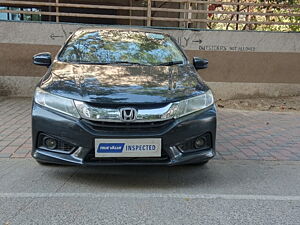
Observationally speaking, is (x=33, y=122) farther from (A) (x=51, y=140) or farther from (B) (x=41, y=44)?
(B) (x=41, y=44)

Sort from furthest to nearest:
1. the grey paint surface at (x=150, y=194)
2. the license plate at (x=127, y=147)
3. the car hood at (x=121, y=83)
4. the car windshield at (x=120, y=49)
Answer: the car windshield at (x=120, y=49), the car hood at (x=121, y=83), the license plate at (x=127, y=147), the grey paint surface at (x=150, y=194)

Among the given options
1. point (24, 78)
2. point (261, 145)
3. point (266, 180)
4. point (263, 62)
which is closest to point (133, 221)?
point (266, 180)

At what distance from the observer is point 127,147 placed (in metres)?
3.04

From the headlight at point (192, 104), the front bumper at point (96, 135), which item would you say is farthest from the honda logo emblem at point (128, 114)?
the headlight at point (192, 104)

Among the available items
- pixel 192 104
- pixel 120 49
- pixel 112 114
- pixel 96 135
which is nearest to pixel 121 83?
pixel 112 114

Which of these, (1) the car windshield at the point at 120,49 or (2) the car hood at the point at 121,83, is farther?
(1) the car windshield at the point at 120,49

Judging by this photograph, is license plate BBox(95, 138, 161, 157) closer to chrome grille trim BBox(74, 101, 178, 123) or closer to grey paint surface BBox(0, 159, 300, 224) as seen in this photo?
chrome grille trim BBox(74, 101, 178, 123)

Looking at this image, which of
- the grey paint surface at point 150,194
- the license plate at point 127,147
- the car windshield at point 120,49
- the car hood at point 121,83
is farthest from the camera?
the car windshield at point 120,49

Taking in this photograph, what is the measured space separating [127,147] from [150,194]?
0.57 metres

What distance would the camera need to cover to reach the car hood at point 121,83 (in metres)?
3.14

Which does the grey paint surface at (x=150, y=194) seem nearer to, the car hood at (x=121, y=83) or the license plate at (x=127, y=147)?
the license plate at (x=127, y=147)

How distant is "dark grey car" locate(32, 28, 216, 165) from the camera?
9.98ft

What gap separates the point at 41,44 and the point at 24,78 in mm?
918

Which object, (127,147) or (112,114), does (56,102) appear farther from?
(127,147)
